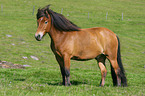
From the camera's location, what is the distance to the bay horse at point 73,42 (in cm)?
843

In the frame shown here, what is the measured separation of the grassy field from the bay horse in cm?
92

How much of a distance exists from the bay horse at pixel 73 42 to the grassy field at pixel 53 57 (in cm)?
92

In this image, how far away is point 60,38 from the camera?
8617 mm

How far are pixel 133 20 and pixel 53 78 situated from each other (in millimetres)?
41670

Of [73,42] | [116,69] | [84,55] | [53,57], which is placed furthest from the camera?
[53,57]

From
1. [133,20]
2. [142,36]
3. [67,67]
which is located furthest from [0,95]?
[133,20]

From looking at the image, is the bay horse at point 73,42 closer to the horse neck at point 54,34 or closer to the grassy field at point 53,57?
the horse neck at point 54,34

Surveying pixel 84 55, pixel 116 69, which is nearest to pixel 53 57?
pixel 116 69

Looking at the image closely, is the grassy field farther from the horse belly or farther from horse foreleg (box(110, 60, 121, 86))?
the horse belly

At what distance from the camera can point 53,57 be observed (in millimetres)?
23328

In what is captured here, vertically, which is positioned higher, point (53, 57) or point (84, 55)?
point (84, 55)

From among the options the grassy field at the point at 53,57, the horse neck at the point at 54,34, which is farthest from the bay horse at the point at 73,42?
the grassy field at the point at 53,57

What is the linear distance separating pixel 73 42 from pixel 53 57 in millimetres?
14872

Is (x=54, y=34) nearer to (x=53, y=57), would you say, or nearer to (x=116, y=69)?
(x=116, y=69)
